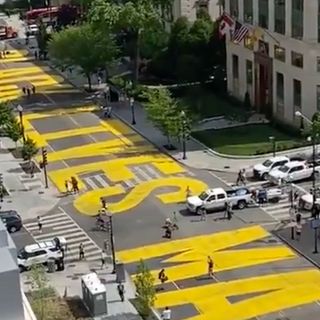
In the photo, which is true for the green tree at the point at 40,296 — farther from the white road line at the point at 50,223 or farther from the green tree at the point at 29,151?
the green tree at the point at 29,151

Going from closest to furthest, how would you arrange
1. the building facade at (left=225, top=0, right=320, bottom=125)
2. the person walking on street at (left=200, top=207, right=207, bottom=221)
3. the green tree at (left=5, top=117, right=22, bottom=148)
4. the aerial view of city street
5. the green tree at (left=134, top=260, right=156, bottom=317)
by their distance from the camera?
1. the green tree at (left=134, top=260, right=156, bottom=317)
2. the aerial view of city street
3. the person walking on street at (left=200, top=207, right=207, bottom=221)
4. the green tree at (left=5, top=117, right=22, bottom=148)
5. the building facade at (left=225, top=0, right=320, bottom=125)

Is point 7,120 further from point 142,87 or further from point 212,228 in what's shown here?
point 212,228

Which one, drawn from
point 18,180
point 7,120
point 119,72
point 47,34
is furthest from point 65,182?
point 47,34

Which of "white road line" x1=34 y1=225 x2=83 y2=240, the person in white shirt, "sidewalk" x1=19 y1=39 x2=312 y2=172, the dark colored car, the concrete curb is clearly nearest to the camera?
the person in white shirt

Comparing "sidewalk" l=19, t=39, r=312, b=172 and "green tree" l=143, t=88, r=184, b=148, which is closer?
"sidewalk" l=19, t=39, r=312, b=172

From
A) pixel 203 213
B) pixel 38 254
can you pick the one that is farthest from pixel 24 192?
pixel 38 254

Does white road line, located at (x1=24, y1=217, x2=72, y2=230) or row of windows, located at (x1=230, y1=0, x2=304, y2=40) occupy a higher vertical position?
row of windows, located at (x1=230, y1=0, x2=304, y2=40)

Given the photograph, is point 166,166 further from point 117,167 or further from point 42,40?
point 42,40

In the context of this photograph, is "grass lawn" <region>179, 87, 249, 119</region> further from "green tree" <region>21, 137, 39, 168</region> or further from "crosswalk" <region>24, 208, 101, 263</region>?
"crosswalk" <region>24, 208, 101, 263</region>

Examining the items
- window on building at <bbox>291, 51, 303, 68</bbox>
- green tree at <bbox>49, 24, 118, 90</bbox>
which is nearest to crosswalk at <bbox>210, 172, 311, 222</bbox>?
window on building at <bbox>291, 51, 303, 68</bbox>
